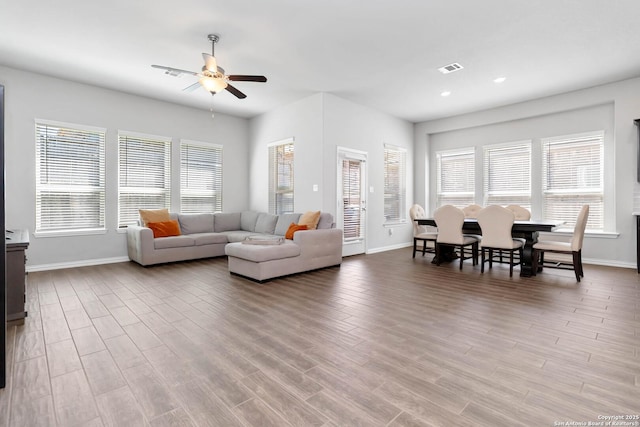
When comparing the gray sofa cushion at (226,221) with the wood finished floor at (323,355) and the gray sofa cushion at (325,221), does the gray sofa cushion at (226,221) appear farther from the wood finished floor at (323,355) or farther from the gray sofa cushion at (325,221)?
the wood finished floor at (323,355)

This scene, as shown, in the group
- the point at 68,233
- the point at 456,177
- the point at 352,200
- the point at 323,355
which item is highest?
the point at 456,177

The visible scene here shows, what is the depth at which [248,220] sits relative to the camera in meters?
7.02

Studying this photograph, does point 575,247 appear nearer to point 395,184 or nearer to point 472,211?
point 472,211

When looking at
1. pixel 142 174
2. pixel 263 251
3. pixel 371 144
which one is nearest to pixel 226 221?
pixel 142 174

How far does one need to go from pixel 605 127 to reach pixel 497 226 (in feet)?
9.85

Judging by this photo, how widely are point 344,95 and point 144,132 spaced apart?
12.8 ft

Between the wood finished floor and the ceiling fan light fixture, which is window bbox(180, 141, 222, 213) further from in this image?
the ceiling fan light fixture

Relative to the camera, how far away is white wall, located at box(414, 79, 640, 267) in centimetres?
512

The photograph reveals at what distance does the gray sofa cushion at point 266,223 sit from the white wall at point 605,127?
485 centimetres

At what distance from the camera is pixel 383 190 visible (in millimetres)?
7117

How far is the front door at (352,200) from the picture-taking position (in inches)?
244

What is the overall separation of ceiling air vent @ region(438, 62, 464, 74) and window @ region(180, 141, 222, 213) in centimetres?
483

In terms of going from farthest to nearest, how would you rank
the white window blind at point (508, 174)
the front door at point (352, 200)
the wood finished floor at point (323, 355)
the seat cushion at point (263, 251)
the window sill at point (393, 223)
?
1. the window sill at point (393, 223)
2. the white window blind at point (508, 174)
3. the front door at point (352, 200)
4. the seat cushion at point (263, 251)
5. the wood finished floor at point (323, 355)

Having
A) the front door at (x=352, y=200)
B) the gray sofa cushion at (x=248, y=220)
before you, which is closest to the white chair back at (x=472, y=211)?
the front door at (x=352, y=200)
